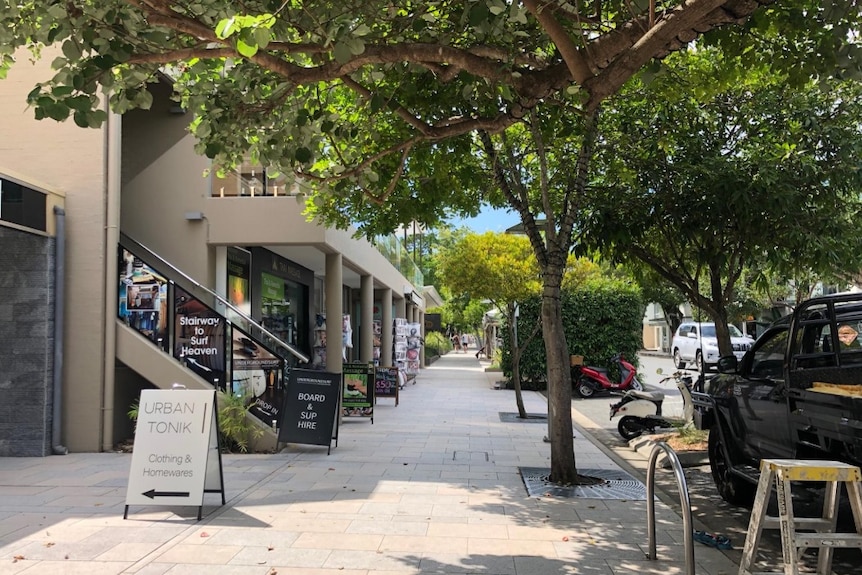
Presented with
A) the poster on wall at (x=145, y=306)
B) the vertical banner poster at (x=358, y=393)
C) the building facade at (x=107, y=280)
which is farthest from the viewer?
the vertical banner poster at (x=358, y=393)

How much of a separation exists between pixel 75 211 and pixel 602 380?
45.7 ft

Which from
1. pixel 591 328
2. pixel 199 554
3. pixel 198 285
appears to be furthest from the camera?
pixel 591 328

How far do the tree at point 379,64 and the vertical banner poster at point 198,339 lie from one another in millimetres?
2955

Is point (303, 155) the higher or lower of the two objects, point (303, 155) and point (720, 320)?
the higher

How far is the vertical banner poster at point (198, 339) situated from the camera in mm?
9867

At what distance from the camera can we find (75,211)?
9523 mm

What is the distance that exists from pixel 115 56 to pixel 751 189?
24.1 ft

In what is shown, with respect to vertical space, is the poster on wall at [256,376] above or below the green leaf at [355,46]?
below

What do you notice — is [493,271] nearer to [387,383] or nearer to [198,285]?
[387,383]

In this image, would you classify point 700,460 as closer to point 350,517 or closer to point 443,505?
point 443,505

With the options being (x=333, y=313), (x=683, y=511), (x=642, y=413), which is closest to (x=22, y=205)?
(x=333, y=313)

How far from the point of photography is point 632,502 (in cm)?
714

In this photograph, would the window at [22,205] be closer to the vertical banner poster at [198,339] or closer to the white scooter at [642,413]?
the vertical banner poster at [198,339]

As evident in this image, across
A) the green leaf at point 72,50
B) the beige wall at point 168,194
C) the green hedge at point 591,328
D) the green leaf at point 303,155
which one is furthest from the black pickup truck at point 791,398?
the green hedge at point 591,328
